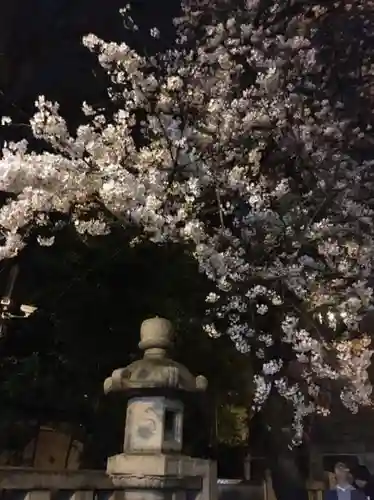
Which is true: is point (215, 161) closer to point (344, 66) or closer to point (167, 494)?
point (344, 66)

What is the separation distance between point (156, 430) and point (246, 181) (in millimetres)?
4921

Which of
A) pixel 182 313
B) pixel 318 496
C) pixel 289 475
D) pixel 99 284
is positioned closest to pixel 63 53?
pixel 99 284

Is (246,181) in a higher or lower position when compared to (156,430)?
higher

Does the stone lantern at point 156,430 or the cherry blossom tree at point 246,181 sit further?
the cherry blossom tree at point 246,181

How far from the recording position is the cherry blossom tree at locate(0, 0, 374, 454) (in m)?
9.33

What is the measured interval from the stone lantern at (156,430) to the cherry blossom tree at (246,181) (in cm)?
316

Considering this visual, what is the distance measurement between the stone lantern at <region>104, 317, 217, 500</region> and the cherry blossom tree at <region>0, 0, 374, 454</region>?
10.4ft

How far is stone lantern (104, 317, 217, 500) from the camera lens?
584 cm

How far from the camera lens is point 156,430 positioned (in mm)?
6098

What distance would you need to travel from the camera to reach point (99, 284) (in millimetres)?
9398

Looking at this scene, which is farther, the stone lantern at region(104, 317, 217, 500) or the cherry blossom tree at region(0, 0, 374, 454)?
the cherry blossom tree at region(0, 0, 374, 454)

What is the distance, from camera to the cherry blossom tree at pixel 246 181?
9.33 m

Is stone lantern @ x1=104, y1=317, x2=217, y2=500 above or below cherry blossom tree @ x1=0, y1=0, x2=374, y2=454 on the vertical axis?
below

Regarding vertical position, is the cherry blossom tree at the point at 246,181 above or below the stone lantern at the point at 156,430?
above
